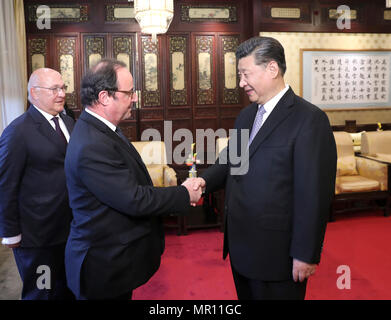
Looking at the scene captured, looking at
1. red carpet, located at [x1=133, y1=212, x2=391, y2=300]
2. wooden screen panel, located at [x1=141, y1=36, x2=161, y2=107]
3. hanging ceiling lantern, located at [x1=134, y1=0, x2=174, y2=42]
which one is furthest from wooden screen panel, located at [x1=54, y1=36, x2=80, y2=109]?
red carpet, located at [x1=133, y1=212, x2=391, y2=300]

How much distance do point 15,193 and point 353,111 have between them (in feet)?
20.7

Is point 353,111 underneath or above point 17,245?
above

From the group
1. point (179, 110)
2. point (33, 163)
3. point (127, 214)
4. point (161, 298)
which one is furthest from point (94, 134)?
point (179, 110)

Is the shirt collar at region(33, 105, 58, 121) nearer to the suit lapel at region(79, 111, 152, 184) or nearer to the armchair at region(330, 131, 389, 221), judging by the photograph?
the suit lapel at region(79, 111, 152, 184)

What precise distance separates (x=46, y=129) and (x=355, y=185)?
144 inches

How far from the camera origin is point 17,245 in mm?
1898

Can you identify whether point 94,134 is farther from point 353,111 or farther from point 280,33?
point 353,111

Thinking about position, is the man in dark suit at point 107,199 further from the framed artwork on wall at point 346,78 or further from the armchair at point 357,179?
the framed artwork on wall at point 346,78

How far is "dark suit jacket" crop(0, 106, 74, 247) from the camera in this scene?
185 cm

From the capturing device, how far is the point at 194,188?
1648 millimetres

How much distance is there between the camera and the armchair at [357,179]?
4359mm

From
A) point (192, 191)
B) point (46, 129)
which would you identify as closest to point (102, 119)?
point (192, 191)

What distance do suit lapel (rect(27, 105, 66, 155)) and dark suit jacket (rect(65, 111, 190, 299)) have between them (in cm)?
55

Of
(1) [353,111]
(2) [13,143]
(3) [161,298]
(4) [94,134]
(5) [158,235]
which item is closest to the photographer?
(4) [94,134]
